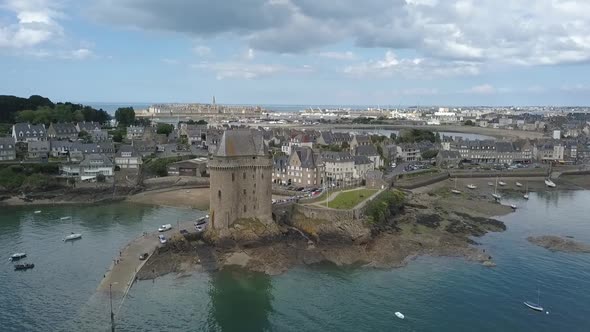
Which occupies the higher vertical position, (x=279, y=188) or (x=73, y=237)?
(x=279, y=188)

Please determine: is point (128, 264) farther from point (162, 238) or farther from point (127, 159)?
point (127, 159)

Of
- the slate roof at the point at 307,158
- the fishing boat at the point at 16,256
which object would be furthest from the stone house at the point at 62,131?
the fishing boat at the point at 16,256

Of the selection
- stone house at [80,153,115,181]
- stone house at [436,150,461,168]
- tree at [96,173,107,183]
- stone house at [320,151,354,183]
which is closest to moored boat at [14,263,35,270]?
tree at [96,173,107,183]

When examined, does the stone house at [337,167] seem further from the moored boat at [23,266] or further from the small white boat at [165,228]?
the moored boat at [23,266]

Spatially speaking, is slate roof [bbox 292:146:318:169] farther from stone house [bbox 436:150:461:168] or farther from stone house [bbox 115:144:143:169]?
stone house [bbox 436:150:461:168]

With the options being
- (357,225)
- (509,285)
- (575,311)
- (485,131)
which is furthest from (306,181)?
(485,131)

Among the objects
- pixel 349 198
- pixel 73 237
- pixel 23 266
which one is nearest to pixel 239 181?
pixel 349 198

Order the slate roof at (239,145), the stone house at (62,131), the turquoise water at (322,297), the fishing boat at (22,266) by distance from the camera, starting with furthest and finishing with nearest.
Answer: the stone house at (62,131) → the slate roof at (239,145) → the fishing boat at (22,266) → the turquoise water at (322,297)

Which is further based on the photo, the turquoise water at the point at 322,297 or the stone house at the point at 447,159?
the stone house at the point at 447,159
